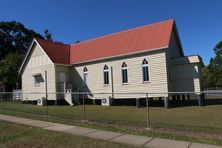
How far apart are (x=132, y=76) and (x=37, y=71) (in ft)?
39.8

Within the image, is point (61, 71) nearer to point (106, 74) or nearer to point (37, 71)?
point (37, 71)

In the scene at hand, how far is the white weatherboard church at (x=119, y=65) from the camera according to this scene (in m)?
21.3

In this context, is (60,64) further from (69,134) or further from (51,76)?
(69,134)

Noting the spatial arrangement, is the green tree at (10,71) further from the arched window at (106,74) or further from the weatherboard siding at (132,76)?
the arched window at (106,74)

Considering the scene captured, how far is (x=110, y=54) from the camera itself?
24.6 metres

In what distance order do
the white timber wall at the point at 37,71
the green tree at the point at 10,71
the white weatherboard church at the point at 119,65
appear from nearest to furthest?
the white weatherboard church at the point at 119,65
the white timber wall at the point at 37,71
the green tree at the point at 10,71

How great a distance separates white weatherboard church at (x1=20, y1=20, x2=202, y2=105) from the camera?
21344 mm

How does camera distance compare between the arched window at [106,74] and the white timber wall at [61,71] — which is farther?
A: the white timber wall at [61,71]

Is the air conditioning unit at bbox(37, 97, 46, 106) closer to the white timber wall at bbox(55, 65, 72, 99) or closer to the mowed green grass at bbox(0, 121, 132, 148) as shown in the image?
the white timber wall at bbox(55, 65, 72, 99)

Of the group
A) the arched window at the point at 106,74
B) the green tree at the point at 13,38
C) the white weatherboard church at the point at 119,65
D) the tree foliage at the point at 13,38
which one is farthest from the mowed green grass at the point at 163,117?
the green tree at the point at 13,38

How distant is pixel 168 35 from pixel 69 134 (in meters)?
15.1

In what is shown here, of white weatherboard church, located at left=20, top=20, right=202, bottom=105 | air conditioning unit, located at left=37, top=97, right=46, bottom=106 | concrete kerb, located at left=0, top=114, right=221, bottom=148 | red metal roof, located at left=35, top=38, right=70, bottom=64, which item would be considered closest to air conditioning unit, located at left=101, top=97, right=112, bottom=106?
white weatherboard church, located at left=20, top=20, right=202, bottom=105

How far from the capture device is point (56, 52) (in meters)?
28.6

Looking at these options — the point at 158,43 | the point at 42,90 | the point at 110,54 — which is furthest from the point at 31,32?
the point at 158,43
